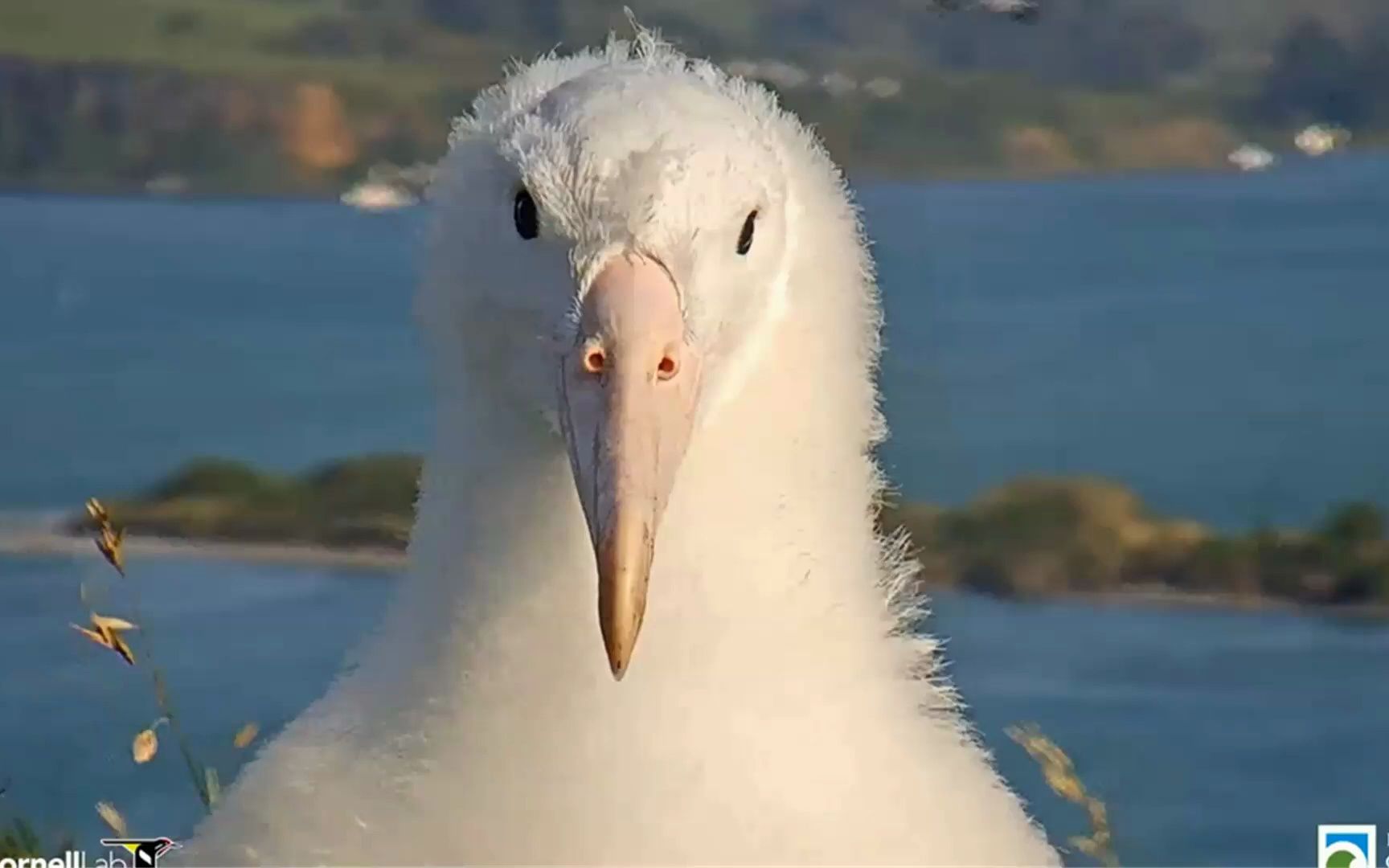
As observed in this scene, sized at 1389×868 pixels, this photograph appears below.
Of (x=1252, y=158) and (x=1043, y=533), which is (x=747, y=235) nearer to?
(x=1043, y=533)

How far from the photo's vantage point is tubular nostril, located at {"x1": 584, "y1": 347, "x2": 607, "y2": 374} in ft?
4.59

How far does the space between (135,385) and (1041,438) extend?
1.65 meters

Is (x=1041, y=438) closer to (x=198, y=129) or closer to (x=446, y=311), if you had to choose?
(x=198, y=129)

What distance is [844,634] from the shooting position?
1.61 meters

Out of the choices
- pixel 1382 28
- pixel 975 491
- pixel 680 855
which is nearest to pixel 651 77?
pixel 680 855

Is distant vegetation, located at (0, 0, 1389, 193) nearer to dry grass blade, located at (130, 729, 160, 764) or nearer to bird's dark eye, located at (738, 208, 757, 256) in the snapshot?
dry grass blade, located at (130, 729, 160, 764)

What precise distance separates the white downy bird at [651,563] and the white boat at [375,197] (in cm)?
208

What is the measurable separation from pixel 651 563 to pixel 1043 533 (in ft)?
8.11

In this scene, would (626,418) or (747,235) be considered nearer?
(626,418)

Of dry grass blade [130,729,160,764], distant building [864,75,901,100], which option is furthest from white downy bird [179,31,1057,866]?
distant building [864,75,901,100]

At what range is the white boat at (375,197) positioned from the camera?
3705 millimetres

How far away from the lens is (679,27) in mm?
3889


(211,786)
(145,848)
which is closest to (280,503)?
(211,786)

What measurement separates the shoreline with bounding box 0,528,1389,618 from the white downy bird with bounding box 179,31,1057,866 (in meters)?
2.15
